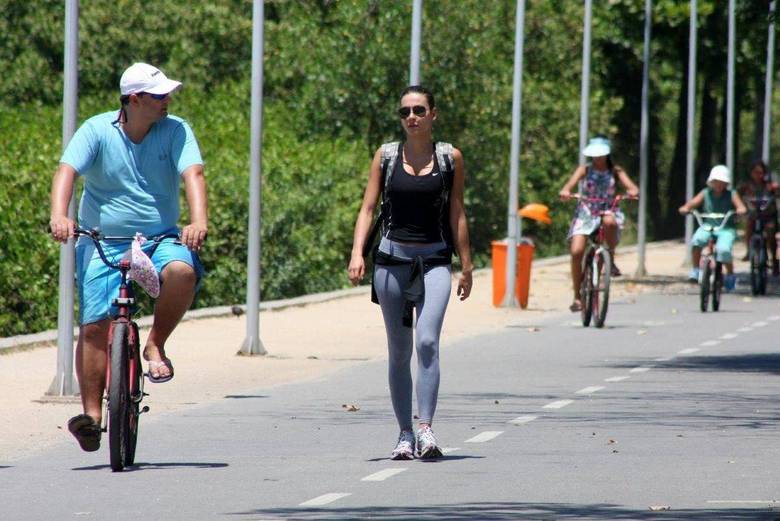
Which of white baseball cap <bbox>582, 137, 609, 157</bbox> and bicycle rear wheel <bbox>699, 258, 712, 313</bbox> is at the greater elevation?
white baseball cap <bbox>582, 137, 609, 157</bbox>

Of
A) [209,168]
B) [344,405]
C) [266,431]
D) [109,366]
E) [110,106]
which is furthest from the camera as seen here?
[110,106]

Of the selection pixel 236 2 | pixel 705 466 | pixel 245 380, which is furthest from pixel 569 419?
pixel 236 2

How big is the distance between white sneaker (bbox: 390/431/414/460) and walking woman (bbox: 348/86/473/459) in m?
0.01

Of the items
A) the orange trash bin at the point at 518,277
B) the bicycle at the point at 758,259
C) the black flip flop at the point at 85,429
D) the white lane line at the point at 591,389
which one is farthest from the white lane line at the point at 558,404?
the bicycle at the point at 758,259

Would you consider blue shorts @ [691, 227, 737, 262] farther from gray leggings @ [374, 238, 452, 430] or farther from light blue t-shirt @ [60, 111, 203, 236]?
light blue t-shirt @ [60, 111, 203, 236]

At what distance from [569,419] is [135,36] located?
126 feet

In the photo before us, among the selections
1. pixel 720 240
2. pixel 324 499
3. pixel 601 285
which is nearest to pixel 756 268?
pixel 720 240

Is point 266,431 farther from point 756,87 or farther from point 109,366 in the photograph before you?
point 756,87

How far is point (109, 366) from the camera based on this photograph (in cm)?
980

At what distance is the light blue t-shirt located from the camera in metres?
10.1

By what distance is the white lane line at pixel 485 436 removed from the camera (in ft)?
38.0

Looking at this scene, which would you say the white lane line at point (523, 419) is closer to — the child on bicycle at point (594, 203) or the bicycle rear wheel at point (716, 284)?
the child on bicycle at point (594, 203)

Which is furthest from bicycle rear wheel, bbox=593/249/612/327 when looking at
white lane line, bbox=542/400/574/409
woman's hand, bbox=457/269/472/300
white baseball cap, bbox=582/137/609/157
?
woman's hand, bbox=457/269/472/300

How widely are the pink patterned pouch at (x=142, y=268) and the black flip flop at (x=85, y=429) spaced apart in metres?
0.66
